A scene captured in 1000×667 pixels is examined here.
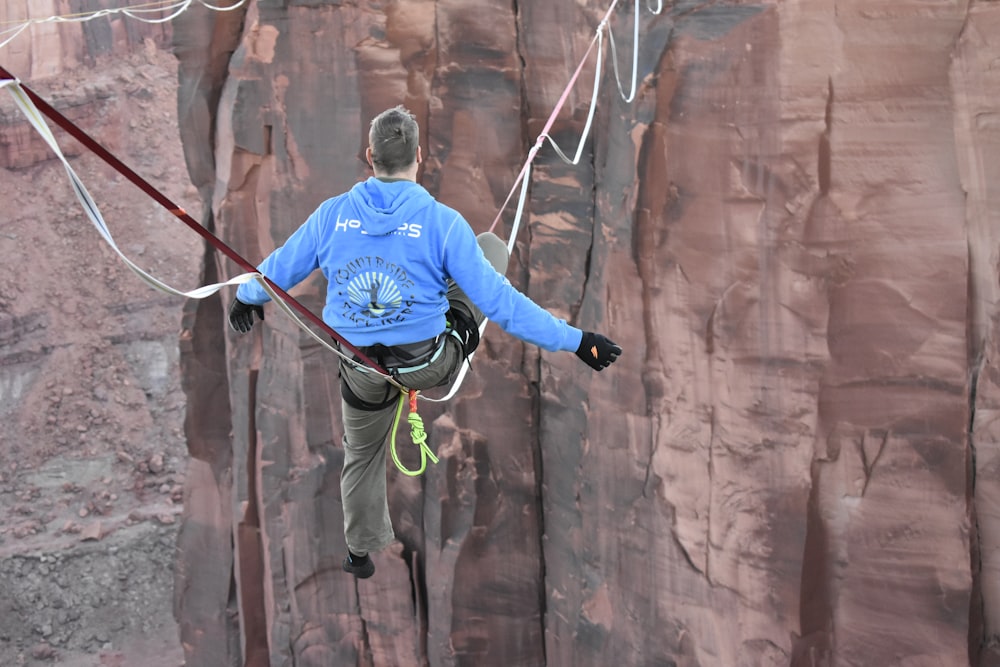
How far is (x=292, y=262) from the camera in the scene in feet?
15.9

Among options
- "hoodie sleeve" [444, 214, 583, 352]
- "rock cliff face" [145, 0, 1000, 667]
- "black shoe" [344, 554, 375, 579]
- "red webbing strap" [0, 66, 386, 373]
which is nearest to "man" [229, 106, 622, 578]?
"hoodie sleeve" [444, 214, 583, 352]

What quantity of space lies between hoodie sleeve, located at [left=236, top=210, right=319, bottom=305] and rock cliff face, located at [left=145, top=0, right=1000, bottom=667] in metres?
2.76

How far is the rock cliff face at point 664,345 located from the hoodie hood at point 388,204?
2.54 metres

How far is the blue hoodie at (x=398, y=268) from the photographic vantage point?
461 cm

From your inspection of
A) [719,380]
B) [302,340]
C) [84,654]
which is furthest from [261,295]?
[84,654]

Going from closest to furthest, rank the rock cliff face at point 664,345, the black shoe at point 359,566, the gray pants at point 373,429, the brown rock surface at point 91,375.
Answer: the gray pants at point 373,429, the black shoe at point 359,566, the rock cliff face at point 664,345, the brown rock surface at point 91,375

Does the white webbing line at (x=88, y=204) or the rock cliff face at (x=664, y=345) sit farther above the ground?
the white webbing line at (x=88, y=204)

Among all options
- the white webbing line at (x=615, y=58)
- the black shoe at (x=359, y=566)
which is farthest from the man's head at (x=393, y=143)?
the white webbing line at (x=615, y=58)

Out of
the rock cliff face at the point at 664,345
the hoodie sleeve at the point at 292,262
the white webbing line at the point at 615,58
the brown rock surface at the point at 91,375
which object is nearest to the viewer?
the hoodie sleeve at the point at 292,262

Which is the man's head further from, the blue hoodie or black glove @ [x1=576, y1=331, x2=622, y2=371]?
black glove @ [x1=576, y1=331, x2=622, y2=371]

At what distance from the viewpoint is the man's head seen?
4.53m

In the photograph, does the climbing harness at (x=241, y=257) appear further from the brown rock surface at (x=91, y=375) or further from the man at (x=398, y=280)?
the brown rock surface at (x=91, y=375)

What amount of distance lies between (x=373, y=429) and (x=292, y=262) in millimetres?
872

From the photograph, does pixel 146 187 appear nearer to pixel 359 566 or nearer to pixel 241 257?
pixel 241 257
